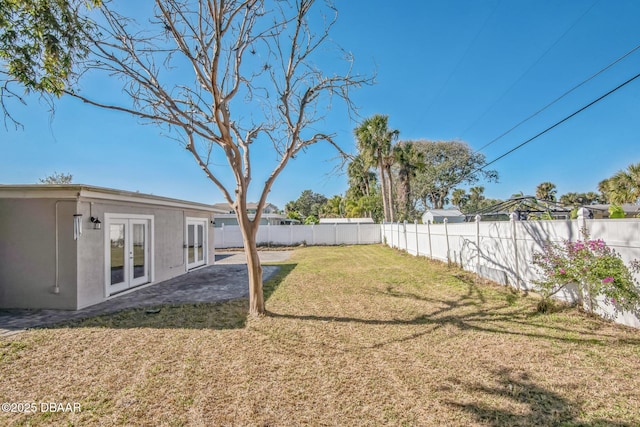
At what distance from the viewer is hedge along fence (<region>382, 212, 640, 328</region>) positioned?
411 cm

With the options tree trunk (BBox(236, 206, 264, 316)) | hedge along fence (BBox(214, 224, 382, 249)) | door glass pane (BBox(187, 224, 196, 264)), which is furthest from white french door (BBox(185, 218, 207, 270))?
hedge along fence (BBox(214, 224, 382, 249))

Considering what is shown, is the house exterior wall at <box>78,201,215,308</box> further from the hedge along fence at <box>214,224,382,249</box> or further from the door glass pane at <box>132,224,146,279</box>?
the hedge along fence at <box>214,224,382,249</box>

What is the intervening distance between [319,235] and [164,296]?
14301 millimetres

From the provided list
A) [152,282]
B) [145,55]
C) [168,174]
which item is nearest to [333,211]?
[168,174]

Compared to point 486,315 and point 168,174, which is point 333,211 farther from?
point 486,315

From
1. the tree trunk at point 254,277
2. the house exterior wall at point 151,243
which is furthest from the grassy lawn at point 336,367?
the house exterior wall at point 151,243

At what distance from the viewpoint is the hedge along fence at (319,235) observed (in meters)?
20.6

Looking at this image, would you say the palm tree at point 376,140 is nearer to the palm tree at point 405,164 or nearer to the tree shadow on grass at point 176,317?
the palm tree at point 405,164

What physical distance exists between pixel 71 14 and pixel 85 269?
475cm

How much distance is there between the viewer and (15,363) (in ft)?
11.6

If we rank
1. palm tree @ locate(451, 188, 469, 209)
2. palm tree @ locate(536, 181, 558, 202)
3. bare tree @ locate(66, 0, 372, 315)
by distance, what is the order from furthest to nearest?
palm tree @ locate(451, 188, 469, 209), palm tree @ locate(536, 181, 558, 202), bare tree @ locate(66, 0, 372, 315)

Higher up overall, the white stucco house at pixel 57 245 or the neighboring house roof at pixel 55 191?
the neighboring house roof at pixel 55 191

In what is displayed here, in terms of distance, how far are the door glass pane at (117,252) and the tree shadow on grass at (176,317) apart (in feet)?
5.24

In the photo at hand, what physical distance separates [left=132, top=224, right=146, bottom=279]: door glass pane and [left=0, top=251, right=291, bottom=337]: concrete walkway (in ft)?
1.66
